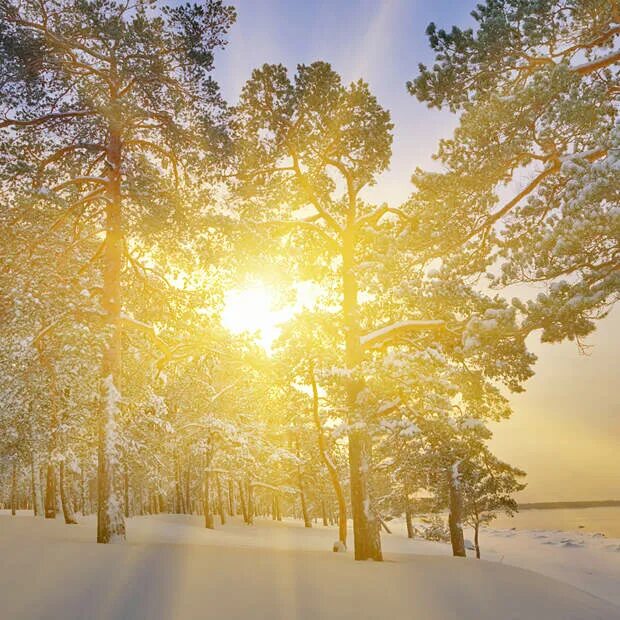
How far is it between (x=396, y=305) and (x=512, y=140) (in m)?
6.00

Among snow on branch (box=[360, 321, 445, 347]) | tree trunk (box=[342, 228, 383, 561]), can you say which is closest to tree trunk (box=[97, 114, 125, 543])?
tree trunk (box=[342, 228, 383, 561])

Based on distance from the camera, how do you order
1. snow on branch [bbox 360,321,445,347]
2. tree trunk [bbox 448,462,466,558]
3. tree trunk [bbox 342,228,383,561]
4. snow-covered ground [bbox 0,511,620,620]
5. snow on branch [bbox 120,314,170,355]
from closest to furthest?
snow-covered ground [bbox 0,511,620,620], tree trunk [bbox 342,228,383,561], snow on branch [bbox 360,321,445,347], snow on branch [bbox 120,314,170,355], tree trunk [bbox 448,462,466,558]

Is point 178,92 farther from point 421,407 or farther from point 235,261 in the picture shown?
point 421,407

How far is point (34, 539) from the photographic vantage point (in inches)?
494

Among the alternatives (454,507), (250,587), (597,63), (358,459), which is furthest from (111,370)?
(454,507)

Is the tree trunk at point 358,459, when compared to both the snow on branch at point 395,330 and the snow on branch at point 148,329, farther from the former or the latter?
the snow on branch at point 148,329

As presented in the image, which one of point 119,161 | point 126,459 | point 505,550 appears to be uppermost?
point 119,161

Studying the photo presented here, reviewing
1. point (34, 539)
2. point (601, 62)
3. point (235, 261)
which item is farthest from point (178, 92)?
point (34, 539)

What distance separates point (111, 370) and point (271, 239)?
5639 mm

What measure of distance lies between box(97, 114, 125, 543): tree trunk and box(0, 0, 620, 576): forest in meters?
0.06

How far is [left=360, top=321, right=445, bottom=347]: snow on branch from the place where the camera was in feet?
44.7

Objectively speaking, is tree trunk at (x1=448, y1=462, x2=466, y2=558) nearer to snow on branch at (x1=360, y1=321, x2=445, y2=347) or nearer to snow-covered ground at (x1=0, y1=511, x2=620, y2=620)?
snow-covered ground at (x1=0, y1=511, x2=620, y2=620)

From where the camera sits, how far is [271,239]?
1469cm

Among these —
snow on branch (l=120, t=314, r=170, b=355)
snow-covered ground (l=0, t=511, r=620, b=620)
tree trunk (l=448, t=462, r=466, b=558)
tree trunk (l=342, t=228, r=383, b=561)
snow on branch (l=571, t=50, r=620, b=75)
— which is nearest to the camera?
snow-covered ground (l=0, t=511, r=620, b=620)
